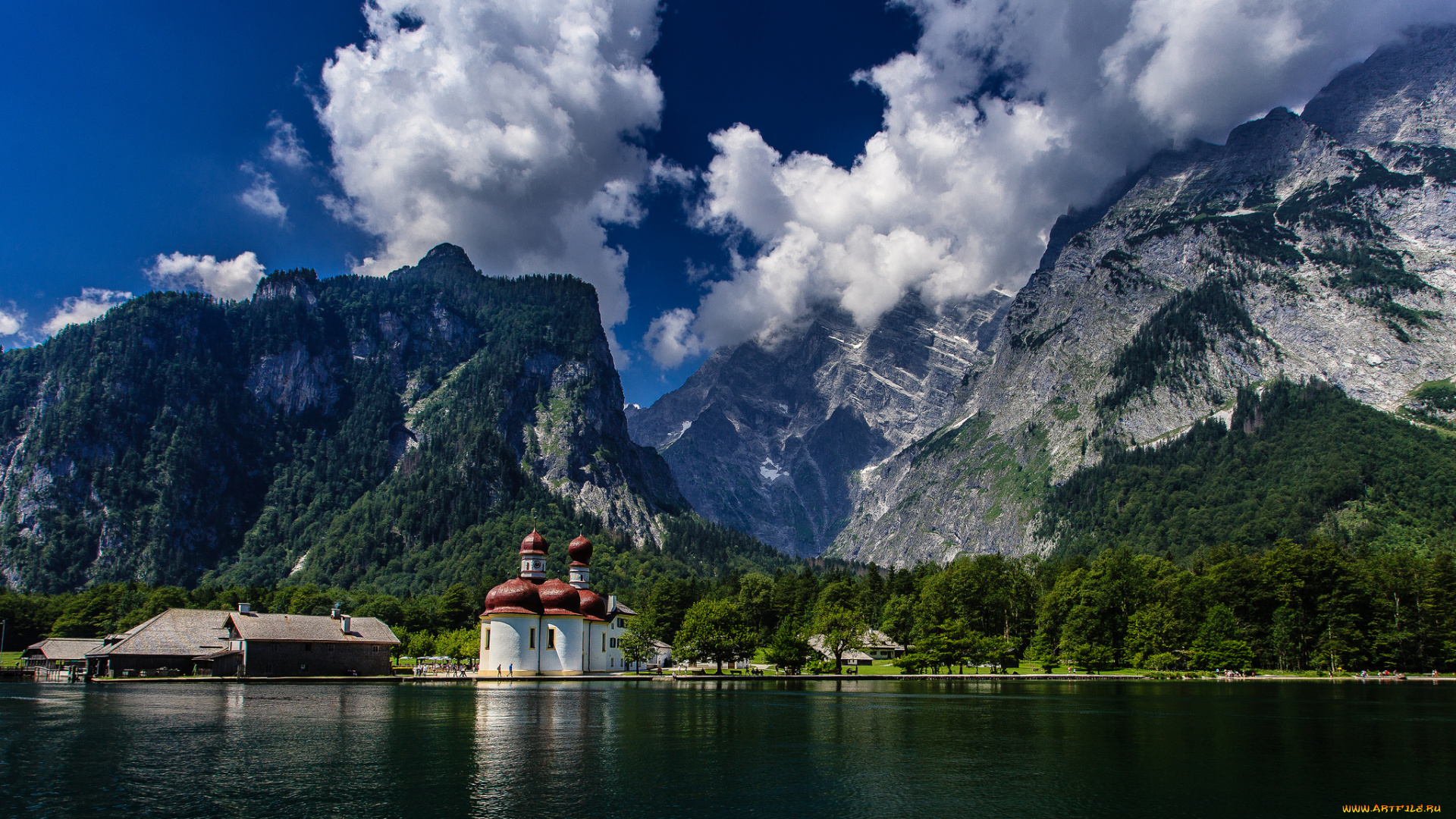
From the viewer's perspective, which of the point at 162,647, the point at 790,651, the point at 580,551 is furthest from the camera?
the point at 580,551

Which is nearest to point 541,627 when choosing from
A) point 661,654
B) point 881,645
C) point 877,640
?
point 661,654

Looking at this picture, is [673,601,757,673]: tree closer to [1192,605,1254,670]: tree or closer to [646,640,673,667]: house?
[646,640,673,667]: house

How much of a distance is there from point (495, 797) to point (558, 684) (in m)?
64.6

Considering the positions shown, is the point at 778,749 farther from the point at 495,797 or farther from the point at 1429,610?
the point at 1429,610

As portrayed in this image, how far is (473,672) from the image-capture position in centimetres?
10469

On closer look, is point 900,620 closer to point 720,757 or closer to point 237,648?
point 237,648

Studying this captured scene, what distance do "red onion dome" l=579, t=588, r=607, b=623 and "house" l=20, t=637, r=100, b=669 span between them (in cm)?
5744

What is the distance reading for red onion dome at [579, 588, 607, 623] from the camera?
356ft

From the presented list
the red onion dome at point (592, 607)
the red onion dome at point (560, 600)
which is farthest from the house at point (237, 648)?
the red onion dome at point (592, 607)

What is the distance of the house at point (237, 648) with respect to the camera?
3752 inches

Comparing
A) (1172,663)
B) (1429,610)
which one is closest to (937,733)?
(1172,663)

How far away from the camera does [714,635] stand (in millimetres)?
107312

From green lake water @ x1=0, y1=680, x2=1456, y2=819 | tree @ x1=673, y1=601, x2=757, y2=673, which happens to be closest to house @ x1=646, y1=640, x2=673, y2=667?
tree @ x1=673, y1=601, x2=757, y2=673

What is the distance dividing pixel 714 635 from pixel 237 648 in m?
54.8
